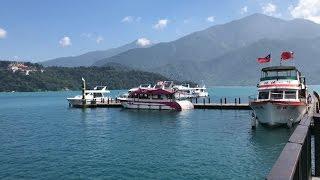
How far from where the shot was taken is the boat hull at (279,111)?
48.3 metres

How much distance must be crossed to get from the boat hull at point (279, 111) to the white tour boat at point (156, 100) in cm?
4085

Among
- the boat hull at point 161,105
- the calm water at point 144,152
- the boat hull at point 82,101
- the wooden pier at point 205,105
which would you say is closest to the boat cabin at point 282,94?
the calm water at point 144,152

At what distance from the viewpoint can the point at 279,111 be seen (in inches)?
1925

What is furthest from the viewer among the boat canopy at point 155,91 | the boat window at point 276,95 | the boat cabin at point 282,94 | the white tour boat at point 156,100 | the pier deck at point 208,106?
the white tour boat at point 156,100

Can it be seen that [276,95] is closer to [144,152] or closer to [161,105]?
[144,152]

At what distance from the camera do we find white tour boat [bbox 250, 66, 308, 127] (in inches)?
1906

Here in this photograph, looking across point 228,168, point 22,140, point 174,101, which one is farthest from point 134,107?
point 228,168

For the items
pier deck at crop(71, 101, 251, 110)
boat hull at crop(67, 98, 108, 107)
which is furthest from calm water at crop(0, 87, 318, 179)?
boat hull at crop(67, 98, 108, 107)

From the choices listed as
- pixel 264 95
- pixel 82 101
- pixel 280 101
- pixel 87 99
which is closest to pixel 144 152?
pixel 280 101

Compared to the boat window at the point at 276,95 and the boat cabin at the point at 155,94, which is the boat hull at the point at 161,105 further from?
the boat window at the point at 276,95

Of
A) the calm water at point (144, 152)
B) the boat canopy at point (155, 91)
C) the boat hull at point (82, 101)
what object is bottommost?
the calm water at point (144, 152)

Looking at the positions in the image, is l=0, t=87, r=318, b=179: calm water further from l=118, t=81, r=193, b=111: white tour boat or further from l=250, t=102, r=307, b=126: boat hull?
l=118, t=81, r=193, b=111: white tour boat

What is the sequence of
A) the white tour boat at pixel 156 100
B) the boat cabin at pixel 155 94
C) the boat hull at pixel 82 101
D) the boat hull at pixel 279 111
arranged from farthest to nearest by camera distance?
1. the boat hull at pixel 82 101
2. the boat cabin at pixel 155 94
3. the white tour boat at pixel 156 100
4. the boat hull at pixel 279 111

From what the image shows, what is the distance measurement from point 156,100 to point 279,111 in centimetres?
4522
